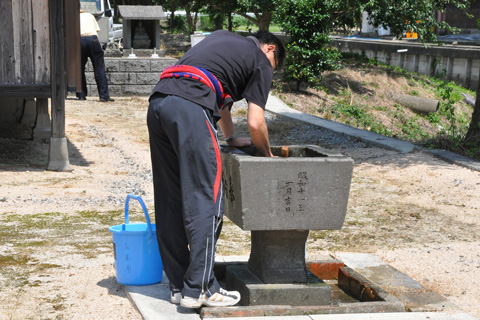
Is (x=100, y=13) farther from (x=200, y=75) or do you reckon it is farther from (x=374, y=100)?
(x=200, y=75)

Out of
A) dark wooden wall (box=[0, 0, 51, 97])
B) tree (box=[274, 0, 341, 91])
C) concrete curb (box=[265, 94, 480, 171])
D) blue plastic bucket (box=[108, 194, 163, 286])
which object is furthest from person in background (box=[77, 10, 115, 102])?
blue plastic bucket (box=[108, 194, 163, 286])

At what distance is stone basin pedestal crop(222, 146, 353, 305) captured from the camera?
13.0 feet

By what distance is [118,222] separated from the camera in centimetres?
636

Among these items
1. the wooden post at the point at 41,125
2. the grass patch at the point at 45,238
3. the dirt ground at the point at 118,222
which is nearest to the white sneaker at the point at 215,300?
the dirt ground at the point at 118,222

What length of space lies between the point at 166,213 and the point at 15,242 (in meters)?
2.08

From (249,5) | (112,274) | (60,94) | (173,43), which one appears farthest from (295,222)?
(173,43)

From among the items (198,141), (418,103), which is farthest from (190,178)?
(418,103)

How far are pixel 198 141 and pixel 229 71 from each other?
518 millimetres

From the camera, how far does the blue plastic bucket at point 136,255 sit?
172 inches

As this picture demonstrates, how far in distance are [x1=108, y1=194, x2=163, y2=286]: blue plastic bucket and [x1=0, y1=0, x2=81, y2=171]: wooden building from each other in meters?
4.29

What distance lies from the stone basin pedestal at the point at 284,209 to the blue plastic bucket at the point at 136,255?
594 millimetres

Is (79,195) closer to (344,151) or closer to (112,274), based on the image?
(112,274)

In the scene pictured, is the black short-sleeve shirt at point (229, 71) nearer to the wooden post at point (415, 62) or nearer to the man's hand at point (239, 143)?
the man's hand at point (239, 143)

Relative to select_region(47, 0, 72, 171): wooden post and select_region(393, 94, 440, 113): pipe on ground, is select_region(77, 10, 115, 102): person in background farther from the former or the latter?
select_region(393, 94, 440, 113): pipe on ground
